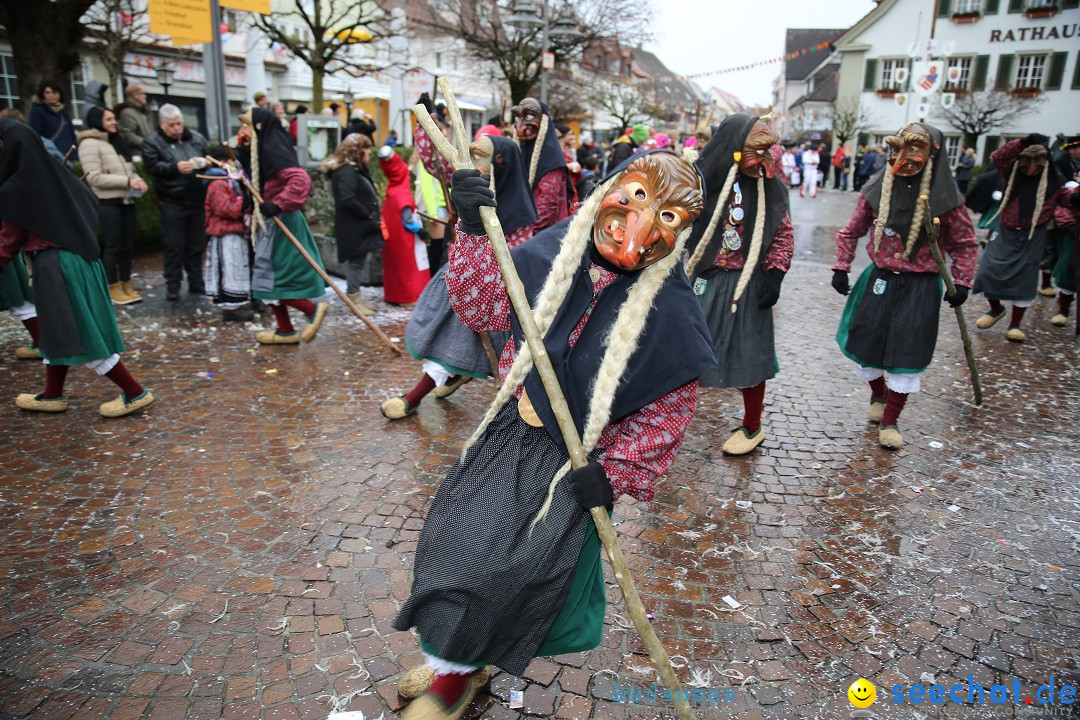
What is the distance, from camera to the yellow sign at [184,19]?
9.11m

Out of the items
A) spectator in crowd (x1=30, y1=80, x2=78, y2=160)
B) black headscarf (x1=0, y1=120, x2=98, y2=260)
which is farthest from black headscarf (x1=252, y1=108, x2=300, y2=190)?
spectator in crowd (x1=30, y1=80, x2=78, y2=160)

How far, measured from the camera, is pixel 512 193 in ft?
15.5

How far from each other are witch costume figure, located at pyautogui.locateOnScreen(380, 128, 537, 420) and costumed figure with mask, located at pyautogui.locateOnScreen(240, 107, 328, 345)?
211 centimetres

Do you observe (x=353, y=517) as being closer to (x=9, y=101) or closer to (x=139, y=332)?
(x=139, y=332)

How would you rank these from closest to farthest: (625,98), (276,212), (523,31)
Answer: (276,212) → (523,31) → (625,98)

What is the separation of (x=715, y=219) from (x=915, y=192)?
1461 millimetres

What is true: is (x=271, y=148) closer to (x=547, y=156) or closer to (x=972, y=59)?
(x=547, y=156)

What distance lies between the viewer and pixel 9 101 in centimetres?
2217

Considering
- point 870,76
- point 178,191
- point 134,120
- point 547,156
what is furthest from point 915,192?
point 870,76

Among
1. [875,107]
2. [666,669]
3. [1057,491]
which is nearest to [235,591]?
[666,669]

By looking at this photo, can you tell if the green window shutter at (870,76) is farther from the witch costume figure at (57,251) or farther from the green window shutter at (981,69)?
the witch costume figure at (57,251)

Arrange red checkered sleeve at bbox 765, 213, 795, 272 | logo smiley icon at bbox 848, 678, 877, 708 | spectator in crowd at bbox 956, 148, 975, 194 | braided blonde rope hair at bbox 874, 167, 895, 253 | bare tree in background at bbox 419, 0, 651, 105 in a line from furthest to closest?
bare tree in background at bbox 419, 0, 651, 105, spectator in crowd at bbox 956, 148, 975, 194, braided blonde rope hair at bbox 874, 167, 895, 253, red checkered sleeve at bbox 765, 213, 795, 272, logo smiley icon at bbox 848, 678, 877, 708

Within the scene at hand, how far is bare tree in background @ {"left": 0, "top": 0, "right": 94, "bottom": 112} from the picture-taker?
36.4 ft

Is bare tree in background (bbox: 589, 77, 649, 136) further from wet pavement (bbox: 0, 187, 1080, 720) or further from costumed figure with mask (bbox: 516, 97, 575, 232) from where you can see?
wet pavement (bbox: 0, 187, 1080, 720)
